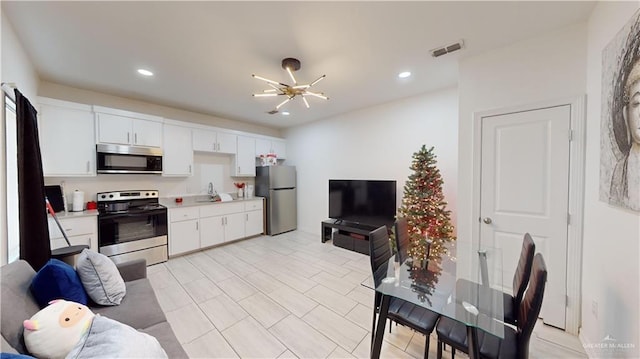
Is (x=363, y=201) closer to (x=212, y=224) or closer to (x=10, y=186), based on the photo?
(x=212, y=224)

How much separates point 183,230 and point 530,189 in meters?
4.66

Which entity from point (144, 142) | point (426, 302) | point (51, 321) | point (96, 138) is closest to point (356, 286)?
point (426, 302)

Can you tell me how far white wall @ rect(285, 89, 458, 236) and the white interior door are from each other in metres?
0.92

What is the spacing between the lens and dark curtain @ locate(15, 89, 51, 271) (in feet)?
6.12

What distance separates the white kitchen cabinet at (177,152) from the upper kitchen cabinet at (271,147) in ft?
4.78

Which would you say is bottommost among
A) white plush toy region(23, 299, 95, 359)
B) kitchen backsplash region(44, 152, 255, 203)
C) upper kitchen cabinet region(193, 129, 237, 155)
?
white plush toy region(23, 299, 95, 359)

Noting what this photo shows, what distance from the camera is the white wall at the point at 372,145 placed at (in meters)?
3.29

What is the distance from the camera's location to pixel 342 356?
1.72 m

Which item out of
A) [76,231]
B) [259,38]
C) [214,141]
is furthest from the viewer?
[214,141]

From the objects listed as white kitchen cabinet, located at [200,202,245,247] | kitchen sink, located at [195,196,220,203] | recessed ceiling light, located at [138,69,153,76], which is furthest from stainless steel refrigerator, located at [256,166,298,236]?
recessed ceiling light, located at [138,69,153,76]

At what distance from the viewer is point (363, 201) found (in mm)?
4070

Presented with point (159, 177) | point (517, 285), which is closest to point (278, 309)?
point (517, 285)

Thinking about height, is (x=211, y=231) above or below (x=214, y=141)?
below

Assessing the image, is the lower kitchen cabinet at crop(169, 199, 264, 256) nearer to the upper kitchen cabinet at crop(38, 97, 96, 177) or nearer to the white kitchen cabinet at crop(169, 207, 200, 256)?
the white kitchen cabinet at crop(169, 207, 200, 256)
